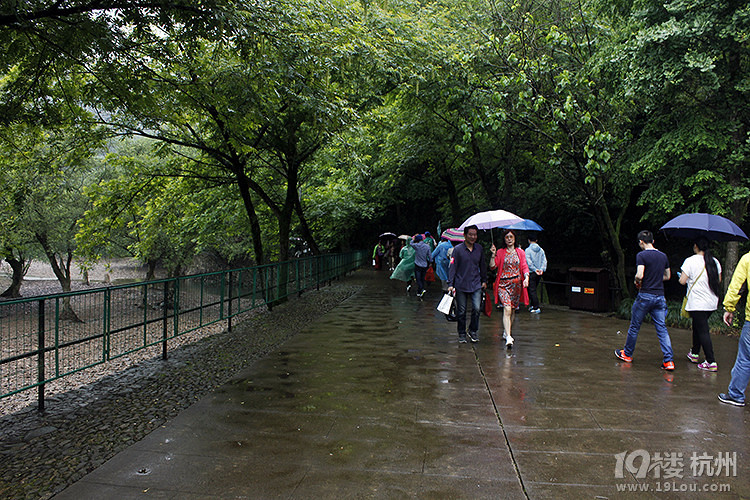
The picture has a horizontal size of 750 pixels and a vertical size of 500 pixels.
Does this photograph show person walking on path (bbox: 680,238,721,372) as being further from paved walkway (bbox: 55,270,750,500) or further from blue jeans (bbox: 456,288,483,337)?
blue jeans (bbox: 456,288,483,337)

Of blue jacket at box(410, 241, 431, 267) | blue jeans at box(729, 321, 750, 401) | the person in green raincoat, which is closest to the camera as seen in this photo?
blue jeans at box(729, 321, 750, 401)

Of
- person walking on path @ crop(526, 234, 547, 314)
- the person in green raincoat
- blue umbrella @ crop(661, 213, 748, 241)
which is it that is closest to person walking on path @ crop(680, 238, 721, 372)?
blue umbrella @ crop(661, 213, 748, 241)

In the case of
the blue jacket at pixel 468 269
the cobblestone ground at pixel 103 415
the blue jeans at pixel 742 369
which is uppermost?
the blue jacket at pixel 468 269

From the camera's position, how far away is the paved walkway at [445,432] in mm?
3572

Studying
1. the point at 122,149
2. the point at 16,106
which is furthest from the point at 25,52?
the point at 122,149

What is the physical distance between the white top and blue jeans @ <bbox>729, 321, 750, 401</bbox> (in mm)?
1406

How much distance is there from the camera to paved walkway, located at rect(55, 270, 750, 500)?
3572mm

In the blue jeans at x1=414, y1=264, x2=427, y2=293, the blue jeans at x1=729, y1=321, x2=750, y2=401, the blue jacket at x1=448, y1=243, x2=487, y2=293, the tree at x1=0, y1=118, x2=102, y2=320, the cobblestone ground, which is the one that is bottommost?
the cobblestone ground

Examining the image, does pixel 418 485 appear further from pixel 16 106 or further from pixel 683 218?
pixel 16 106

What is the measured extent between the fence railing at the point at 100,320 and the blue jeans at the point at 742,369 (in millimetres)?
6812

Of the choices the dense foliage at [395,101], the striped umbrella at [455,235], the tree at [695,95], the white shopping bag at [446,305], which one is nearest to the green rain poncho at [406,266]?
the striped umbrella at [455,235]

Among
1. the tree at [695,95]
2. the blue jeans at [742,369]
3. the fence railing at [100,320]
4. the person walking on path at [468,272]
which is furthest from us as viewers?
the tree at [695,95]

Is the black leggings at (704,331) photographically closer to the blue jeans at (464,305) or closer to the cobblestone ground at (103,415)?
the blue jeans at (464,305)

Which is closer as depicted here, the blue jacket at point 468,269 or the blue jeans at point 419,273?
the blue jacket at point 468,269
